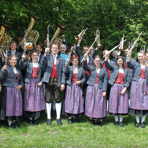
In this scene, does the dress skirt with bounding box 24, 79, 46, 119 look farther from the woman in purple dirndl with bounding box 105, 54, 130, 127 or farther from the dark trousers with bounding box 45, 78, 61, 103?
the woman in purple dirndl with bounding box 105, 54, 130, 127

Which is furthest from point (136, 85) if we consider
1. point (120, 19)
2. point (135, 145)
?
point (120, 19)

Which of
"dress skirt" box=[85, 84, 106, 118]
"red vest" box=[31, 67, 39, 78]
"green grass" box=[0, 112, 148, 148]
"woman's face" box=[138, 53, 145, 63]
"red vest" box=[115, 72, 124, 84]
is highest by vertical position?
"woman's face" box=[138, 53, 145, 63]

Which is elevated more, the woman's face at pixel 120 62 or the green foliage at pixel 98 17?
the green foliage at pixel 98 17

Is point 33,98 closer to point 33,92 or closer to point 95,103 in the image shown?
point 33,92

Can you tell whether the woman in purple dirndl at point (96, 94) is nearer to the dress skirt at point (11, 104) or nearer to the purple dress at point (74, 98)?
the purple dress at point (74, 98)

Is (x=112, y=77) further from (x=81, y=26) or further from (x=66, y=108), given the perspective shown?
(x=81, y=26)

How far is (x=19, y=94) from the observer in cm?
534

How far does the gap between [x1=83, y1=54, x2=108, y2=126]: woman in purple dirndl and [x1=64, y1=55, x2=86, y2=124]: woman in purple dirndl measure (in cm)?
23

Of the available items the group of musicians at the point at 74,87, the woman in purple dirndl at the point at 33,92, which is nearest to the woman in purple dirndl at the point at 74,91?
the group of musicians at the point at 74,87

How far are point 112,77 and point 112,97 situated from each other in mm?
531

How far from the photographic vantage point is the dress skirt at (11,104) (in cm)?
514

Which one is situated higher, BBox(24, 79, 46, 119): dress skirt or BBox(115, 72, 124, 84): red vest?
BBox(115, 72, 124, 84): red vest

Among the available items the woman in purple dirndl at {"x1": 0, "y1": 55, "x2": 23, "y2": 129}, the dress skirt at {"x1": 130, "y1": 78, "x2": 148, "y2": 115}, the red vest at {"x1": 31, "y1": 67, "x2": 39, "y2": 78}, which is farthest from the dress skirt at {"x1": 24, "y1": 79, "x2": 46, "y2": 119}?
the dress skirt at {"x1": 130, "y1": 78, "x2": 148, "y2": 115}

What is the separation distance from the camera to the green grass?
4438mm
